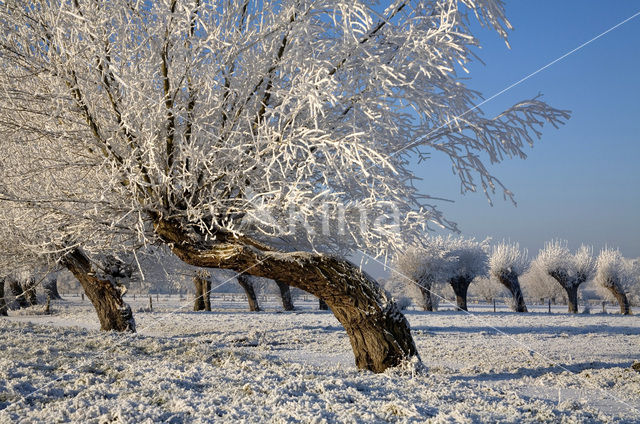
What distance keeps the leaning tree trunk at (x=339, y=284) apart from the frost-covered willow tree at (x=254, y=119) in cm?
3

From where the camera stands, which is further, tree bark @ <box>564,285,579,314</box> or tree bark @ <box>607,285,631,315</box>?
tree bark @ <box>607,285,631,315</box>

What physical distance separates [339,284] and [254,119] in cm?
287

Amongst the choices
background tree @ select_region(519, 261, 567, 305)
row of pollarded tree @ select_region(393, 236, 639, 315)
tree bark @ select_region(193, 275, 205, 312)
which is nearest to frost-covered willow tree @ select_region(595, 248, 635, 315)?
row of pollarded tree @ select_region(393, 236, 639, 315)

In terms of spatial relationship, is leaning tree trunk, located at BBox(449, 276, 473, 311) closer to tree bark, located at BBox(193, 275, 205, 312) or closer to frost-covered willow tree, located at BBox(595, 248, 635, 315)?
frost-covered willow tree, located at BBox(595, 248, 635, 315)

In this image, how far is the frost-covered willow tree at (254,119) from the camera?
654 cm

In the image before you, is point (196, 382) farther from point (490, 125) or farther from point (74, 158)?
point (490, 125)

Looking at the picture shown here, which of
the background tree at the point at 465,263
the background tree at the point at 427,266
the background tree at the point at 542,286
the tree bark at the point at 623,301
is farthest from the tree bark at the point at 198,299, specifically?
the background tree at the point at 542,286

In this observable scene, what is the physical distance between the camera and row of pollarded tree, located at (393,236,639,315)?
146ft

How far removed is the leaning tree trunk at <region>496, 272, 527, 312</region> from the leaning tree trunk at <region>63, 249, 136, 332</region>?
36.4 meters

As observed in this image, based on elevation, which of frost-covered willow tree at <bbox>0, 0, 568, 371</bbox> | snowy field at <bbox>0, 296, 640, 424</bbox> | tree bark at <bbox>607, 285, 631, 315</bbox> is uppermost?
frost-covered willow tree at <bbox>0, 0, 568, 371</bbox>

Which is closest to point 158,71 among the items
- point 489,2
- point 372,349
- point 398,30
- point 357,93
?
point 357,93

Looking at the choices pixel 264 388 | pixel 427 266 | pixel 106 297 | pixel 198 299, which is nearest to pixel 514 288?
pixel 427 266

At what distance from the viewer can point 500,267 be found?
48.2 meters

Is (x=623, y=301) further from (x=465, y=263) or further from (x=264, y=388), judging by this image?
(x=264, y=388)
